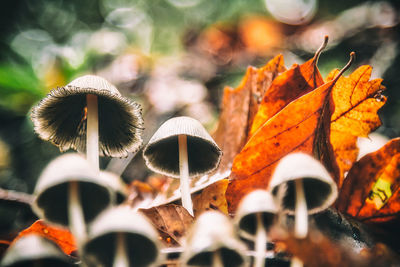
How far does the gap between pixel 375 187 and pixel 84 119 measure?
1.38 meters

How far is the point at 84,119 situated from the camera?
5.74 feet

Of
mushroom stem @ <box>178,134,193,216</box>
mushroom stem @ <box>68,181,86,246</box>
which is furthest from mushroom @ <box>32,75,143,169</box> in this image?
mushroom stem @ <box>68,181,86,246</box>

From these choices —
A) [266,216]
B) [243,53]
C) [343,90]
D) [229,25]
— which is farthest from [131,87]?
[266,216]

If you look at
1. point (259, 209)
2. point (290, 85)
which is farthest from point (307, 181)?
point (290, 85)

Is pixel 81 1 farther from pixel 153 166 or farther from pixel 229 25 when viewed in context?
pixel 153 166

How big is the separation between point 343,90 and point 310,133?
34 cm

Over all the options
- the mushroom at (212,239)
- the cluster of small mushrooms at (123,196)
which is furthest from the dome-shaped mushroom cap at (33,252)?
the mushroom at (212,239)

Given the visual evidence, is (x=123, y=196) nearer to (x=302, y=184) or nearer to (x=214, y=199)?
(x=214, y=199)

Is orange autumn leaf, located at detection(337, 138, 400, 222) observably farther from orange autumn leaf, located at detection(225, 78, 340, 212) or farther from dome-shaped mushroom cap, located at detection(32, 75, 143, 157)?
dome-shaped mushroom cap, located at detection(32, 75, 143, 157)

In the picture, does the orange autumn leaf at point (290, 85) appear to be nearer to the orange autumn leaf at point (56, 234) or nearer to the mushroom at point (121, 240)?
the mushroom at point (121, 240)

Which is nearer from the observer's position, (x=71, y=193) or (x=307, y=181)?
(x=71, y=193)

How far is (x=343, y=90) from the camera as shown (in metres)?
1.55

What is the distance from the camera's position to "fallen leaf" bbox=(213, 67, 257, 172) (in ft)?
6.44

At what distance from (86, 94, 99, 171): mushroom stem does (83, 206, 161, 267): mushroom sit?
35 cm
